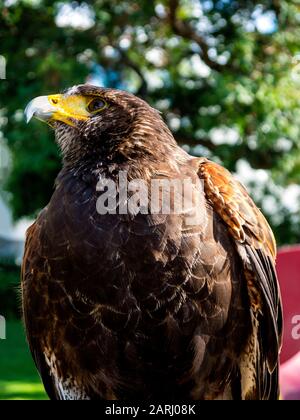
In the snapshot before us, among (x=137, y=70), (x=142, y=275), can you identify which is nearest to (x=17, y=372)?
(x=137, y=70)

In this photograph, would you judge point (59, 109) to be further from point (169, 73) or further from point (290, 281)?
point (169, 73)

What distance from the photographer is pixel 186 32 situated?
11.4 meters

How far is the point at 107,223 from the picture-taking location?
2.71 meters

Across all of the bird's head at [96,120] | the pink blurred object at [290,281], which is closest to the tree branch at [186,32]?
the pink blurred object at [290,281]

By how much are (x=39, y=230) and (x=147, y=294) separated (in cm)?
59

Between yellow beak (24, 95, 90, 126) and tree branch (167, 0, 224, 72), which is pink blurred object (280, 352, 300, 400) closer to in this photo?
yellow beak (24, 95, 90, 126)

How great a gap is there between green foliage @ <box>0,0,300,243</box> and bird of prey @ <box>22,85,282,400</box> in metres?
6.22

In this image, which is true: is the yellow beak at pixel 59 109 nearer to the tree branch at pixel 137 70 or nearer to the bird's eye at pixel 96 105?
the bird's eye at pixel 96 105

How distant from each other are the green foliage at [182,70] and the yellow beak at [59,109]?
610cm

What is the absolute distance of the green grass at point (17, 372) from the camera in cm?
816

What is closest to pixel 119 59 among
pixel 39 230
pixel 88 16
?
pixel 88 16

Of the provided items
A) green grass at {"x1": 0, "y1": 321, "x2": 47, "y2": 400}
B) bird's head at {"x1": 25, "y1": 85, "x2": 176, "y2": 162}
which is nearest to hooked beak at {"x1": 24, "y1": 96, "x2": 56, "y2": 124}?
bird's head at {"x1": 25, "y1": 85, "x2": 176, "y2": 162}

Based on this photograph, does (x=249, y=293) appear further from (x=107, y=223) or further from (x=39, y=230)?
(x=39, y=230)
